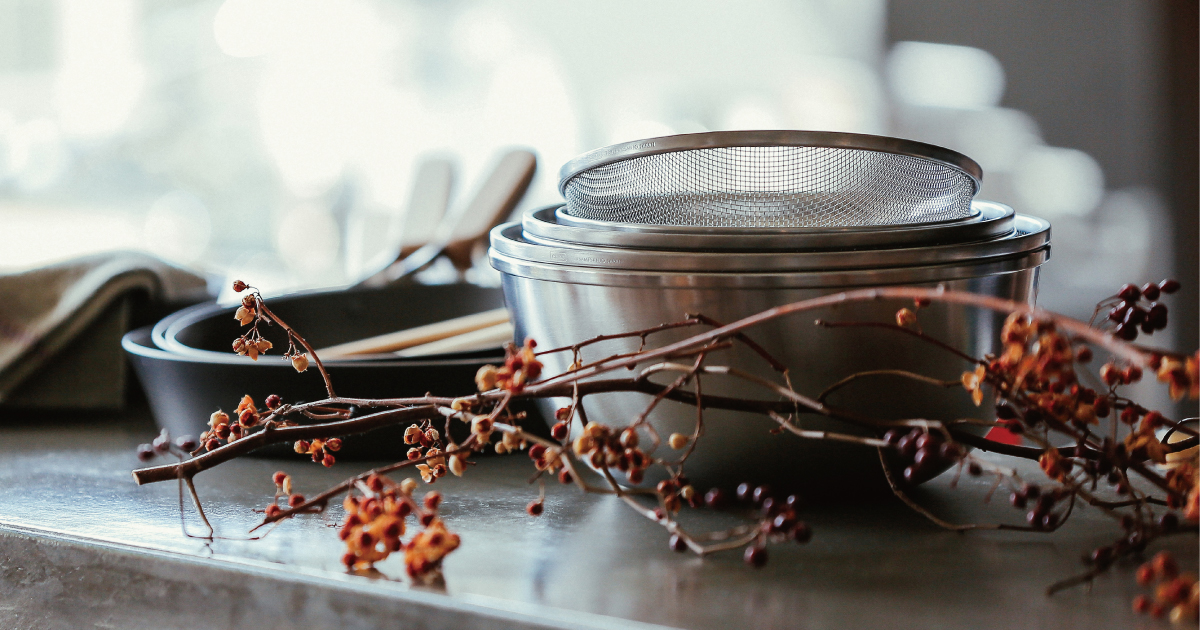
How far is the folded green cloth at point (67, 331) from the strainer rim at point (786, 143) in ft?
1.84

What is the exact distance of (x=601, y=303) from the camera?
1.49 ft

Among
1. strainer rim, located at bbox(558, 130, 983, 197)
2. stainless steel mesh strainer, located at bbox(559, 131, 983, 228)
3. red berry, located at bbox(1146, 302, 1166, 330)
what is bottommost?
red berry, located at bbox(1146, 302, 1166, 330)

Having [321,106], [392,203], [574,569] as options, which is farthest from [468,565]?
[321,106]

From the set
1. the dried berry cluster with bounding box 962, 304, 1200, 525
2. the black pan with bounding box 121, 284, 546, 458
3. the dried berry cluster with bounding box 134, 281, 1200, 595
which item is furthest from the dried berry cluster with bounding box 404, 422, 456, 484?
the dried berry cluster with bounding box 962, 304, 1200, 525

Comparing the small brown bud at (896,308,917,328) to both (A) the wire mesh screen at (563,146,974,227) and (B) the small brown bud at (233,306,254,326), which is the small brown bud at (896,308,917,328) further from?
(B) the small brown bud at (233,306,254,326)

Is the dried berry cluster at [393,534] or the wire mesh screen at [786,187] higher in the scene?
the wire mesh screen at [786,187]

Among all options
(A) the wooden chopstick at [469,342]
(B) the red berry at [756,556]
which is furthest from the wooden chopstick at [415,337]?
(B) the red berry at [756,556]

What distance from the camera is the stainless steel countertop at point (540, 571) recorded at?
38 centimetres

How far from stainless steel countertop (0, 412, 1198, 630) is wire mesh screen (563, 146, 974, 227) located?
0.15 meters

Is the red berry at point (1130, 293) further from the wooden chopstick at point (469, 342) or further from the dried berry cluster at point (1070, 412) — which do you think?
the wooden chopstick at point (469, 342)

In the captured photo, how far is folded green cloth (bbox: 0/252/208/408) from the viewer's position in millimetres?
791

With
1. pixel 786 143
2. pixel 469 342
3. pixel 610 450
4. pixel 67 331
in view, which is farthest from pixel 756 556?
pixel 67 331

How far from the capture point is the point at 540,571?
425 millimetres

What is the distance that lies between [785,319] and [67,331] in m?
0.64
